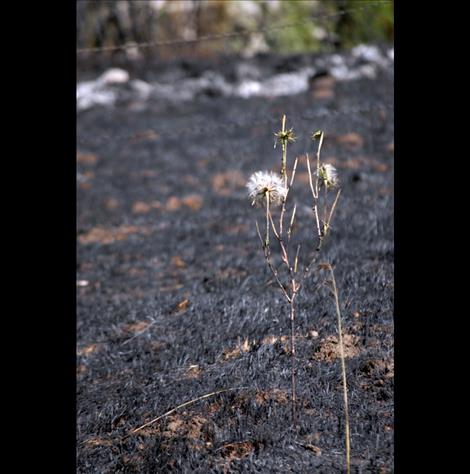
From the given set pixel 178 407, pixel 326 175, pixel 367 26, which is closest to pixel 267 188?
pixel 326 175

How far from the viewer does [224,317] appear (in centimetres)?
257

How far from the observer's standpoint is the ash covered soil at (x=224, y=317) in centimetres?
176

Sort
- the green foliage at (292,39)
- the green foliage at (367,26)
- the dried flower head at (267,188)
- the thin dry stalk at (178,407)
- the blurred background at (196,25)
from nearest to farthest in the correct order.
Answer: the dried flower head at (267,188) → the thin dry stalk at (178,407) → the green foliage at (367,26) → the blurred background at (196,25) → the green foliage at (292,39)

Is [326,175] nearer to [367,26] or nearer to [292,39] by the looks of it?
[367,26]

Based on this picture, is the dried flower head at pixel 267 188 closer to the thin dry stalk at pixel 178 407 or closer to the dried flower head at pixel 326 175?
the dried flower head at pixel 326 175

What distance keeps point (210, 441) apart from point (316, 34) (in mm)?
8274

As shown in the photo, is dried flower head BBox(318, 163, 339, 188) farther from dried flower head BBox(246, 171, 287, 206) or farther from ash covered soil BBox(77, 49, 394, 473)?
ash covered soil BBox(77, 49, 394, 473)

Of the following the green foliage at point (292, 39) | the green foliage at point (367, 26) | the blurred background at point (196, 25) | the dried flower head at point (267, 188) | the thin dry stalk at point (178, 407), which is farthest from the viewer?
the green foliage at point (292, 39)

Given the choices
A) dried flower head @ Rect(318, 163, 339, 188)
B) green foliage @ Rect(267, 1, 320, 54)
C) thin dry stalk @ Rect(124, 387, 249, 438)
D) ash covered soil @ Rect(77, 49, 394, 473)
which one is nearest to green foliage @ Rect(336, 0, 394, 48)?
green foliage @ Rect(267, 1, 320, 54)

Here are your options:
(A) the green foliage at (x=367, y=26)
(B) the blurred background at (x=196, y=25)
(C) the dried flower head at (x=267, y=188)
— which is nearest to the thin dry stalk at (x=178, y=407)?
(C) the dried flower head at (x=267, y=188)

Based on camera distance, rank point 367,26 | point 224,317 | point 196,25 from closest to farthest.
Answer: point 224,317 → point 367,26 → point 196,25

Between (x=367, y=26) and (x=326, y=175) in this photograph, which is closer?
(x=326, y=175)
